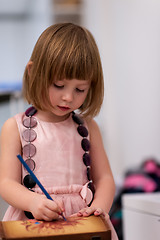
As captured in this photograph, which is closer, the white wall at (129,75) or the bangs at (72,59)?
the bangs at (72,59)

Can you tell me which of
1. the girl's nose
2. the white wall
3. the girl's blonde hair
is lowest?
the white wall

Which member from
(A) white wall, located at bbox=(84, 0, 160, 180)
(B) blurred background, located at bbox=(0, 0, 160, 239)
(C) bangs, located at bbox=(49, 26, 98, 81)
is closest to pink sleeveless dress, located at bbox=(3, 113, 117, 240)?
(C) bangs, located at bbox=(49, 26, 98, 81)

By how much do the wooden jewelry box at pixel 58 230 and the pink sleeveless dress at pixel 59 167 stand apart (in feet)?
0.41

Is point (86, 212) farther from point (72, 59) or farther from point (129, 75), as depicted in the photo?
point (129, 75)

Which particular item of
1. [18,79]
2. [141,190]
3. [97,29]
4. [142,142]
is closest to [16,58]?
[18,79]

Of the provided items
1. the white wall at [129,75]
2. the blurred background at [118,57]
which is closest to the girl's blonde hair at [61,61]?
the blurred background at [118,57]

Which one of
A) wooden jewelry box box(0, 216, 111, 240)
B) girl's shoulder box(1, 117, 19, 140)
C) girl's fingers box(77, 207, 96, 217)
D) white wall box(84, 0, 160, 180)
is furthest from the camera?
white wall box(84, 0, 160, 180)

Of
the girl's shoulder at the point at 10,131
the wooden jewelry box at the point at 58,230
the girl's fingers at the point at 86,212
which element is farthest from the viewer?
the girl's shoulder at the point at 10,131

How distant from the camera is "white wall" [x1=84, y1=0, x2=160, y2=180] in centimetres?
205

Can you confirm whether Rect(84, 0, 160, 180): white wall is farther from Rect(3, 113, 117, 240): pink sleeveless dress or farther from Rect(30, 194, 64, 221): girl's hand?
Rect(30, 194, 64, 221): girl's hand

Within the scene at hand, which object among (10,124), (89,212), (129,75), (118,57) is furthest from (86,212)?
(118,57)

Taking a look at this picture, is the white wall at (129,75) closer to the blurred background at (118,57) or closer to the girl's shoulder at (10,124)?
the blurred background at (118,57)

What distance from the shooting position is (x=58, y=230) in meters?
0.57

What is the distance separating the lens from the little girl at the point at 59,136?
71 centimetres
